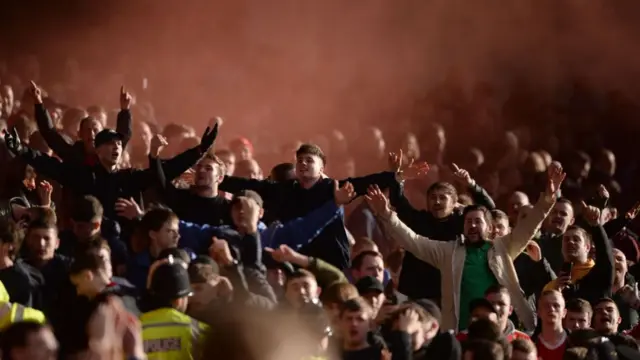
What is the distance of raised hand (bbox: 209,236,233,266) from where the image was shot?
945cm

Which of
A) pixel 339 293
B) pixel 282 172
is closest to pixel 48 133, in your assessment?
pixel 282 172

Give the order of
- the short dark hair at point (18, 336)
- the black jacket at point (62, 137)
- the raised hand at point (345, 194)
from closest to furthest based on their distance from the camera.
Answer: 1. the short dark hair at point (18, 336)
2. the raised hand at point (345, 194)
3. the black jacket at point (62, 137)

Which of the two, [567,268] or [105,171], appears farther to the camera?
[567,268]

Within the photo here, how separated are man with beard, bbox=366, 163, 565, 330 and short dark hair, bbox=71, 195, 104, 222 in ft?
6.34

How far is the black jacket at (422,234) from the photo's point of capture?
11070mm

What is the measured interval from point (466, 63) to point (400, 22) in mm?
1120

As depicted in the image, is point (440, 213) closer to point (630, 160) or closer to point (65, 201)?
point (65, 201)

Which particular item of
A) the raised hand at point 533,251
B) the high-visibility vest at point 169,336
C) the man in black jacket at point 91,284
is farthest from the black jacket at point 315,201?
the high-visibility vest at point 169,336

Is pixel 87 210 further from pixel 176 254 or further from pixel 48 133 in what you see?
pixel 48 133

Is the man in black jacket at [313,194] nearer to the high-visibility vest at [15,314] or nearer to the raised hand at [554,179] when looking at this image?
the raised hand at [554,179]

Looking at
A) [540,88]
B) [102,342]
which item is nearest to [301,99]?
[540,88]

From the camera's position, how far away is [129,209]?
1030 cm

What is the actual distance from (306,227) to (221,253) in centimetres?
110

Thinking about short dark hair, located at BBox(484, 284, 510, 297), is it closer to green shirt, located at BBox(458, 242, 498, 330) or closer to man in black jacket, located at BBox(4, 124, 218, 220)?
green shirt, located at BBox(458, 242, 498, 330)
